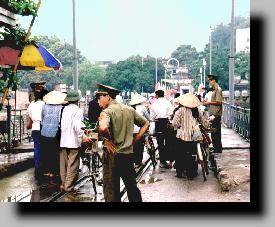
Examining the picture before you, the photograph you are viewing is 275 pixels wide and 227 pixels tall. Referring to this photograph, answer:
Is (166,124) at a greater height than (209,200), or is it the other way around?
(166,124)

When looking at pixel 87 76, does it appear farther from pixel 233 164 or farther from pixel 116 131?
pixel 233 164

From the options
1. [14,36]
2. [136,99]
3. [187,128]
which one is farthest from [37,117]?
[187,128]

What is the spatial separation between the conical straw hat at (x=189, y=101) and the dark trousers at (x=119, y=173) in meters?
2.76

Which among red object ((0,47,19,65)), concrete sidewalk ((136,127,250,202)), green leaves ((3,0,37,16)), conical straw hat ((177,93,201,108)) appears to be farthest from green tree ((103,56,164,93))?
red object ((0,47,19,65))

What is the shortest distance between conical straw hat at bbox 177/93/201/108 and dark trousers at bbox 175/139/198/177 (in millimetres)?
662

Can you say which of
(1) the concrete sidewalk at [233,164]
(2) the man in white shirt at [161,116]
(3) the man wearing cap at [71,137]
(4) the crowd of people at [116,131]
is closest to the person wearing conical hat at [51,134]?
(4) the crowd of people at [116,131]

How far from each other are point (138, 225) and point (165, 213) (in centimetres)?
42

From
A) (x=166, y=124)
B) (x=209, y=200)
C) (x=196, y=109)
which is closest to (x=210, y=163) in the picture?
(x=166, y=124)

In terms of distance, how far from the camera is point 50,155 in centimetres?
1056

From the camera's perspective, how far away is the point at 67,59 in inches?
424

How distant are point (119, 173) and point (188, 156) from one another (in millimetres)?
3136

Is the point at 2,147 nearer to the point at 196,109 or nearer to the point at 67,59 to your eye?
the point at 67,59

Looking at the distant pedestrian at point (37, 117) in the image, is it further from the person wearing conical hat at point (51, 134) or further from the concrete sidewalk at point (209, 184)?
the concrete sidewalk at point (209, 184)

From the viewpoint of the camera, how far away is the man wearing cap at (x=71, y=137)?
962cm
